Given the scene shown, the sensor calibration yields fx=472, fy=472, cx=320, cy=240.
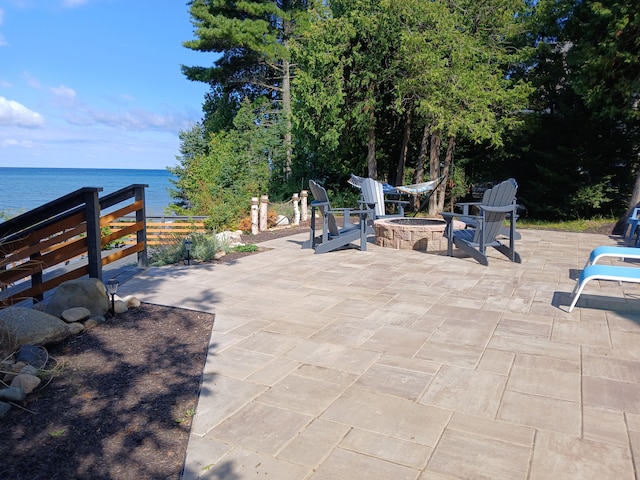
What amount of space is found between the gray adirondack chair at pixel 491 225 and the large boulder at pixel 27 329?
4.58m

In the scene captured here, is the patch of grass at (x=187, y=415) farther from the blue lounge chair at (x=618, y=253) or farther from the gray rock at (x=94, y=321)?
the blue lounge chair at (x=618, y=253)

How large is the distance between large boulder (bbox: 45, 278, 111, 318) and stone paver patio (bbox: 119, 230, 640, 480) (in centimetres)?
55

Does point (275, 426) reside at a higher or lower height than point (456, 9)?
lower

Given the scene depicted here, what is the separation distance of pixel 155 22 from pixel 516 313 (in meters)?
19.2

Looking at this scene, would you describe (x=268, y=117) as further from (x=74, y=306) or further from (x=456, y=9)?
(x=74, y=306)

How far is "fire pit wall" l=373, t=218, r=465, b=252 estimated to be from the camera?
6781 mm

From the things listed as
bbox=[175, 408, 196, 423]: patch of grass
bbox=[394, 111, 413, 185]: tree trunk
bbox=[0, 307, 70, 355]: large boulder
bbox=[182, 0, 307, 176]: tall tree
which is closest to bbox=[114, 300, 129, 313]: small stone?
bbox=[0, 307, 70, 355]: large boulder

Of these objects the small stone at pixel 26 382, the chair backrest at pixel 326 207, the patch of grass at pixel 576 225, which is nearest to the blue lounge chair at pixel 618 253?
the chair backrest at pixel 326 207

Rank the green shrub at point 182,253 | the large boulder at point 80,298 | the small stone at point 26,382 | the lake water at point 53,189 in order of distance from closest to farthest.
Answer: the small stone at point 26,382
the large boulder at point 80,298
the green shrub at point 182,253
the lake water at point 53,189

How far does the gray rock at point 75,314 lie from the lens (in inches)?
133

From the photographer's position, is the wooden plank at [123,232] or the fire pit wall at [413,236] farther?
the fire pit wall at [413,236]

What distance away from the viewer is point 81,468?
72.0 inches

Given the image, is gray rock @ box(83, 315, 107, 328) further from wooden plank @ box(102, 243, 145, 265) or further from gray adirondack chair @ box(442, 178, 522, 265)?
gray adirondack chair @ box(442, 178, 522, 265)

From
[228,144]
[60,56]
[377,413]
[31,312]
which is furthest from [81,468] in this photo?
[60,56]
